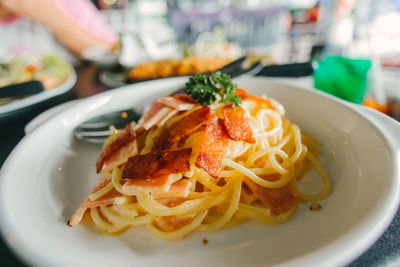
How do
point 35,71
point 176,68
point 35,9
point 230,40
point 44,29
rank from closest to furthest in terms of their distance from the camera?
point 35,71 → point 176,68 → point 35,9 → point 44,29 → point 230,40

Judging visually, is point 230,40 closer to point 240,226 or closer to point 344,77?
point 344,77

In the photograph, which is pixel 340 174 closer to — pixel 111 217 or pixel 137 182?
pixel 137 182

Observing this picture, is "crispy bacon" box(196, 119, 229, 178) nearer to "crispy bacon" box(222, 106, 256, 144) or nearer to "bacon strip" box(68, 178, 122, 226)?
"crispy bacon" box(222, 106, 256, 144)

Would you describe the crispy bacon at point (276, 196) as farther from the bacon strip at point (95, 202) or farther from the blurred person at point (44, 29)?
the blurred person at point (44, 29)

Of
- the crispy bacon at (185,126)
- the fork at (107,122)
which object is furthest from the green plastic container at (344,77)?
the crispy bacon at (185,126)

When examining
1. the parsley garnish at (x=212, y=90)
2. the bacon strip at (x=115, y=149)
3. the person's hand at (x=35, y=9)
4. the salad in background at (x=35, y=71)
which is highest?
the person's hand at (x=35, y=9)

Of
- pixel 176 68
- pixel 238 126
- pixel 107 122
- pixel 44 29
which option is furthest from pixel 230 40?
pixel 238 126

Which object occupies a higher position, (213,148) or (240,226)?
(213,148)
